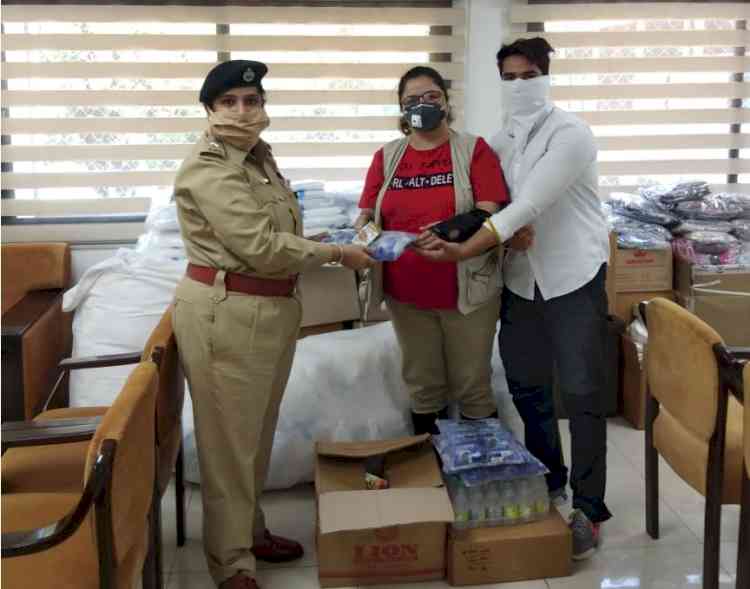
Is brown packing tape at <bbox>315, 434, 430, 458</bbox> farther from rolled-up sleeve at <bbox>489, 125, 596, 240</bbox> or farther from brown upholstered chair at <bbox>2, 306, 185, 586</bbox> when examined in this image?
rolled-up sleeve at <bbox>489, 125, 596, 240</bbox>

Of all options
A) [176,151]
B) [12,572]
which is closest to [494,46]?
[176,151]

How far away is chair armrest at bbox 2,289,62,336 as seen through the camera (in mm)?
2986

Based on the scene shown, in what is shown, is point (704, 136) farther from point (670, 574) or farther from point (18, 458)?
point (18, 458)

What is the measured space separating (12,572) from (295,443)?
1.48 m

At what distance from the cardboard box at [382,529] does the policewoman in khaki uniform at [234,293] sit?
0.78 ft

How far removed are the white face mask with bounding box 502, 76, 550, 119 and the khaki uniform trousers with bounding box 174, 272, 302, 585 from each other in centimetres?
90

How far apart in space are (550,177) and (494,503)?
3.29 feet

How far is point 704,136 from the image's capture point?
13.5 feet

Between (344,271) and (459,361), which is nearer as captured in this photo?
(459,361)

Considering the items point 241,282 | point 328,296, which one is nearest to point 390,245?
point 241,282

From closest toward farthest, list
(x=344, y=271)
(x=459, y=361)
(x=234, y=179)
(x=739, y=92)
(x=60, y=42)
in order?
(x=234, y=179)
(x=459, y=361)
(x=344, y=271)
(x=60, y=42)
(x=739, y=92)

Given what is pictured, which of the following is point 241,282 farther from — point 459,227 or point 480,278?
point 480,278

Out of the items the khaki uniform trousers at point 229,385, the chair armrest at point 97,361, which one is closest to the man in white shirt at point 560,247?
the khaki uniform trousers at point 229,385

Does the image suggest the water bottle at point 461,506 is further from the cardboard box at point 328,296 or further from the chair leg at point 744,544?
the cardboard box at point 328,296
